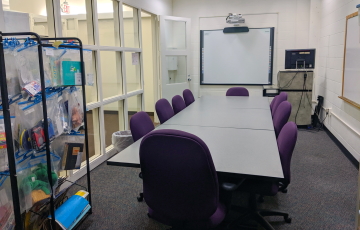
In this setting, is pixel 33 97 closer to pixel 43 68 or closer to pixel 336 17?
pixel 43 68

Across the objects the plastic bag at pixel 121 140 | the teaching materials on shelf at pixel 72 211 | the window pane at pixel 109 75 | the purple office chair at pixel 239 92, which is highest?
the window pane at pixel 109 75

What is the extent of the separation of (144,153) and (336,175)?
2.64 metres

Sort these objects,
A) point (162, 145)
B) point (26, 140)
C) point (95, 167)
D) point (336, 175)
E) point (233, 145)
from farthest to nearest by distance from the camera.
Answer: point (95, 167), point (336, 175), point (233, 145), point (26, 140), point (162, 145)

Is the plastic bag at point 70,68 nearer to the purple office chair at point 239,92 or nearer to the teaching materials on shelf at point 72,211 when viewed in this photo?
the teaching materials on shelf at point 72,211

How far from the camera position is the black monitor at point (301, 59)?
16.8 ft

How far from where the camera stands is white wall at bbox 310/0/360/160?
368 cm

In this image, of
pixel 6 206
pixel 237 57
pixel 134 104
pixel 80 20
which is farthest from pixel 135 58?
pixel 6 206

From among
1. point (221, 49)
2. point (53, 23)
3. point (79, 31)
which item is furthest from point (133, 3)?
point (221, 49)

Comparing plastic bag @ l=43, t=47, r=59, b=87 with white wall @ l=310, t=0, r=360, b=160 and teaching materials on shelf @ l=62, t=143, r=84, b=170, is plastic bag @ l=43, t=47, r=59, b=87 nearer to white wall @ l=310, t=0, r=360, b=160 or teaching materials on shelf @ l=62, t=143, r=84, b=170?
teaching materials on shelf @ l=62, t=143, r=84, b=170

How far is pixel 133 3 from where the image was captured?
4.39 metres

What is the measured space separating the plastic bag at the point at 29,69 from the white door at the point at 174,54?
3.52 meters

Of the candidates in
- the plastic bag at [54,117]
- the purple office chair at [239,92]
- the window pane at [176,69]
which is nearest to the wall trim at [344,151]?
the purple office chair at [239,92]

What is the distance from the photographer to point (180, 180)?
1.50m

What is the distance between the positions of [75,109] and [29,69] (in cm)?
49
